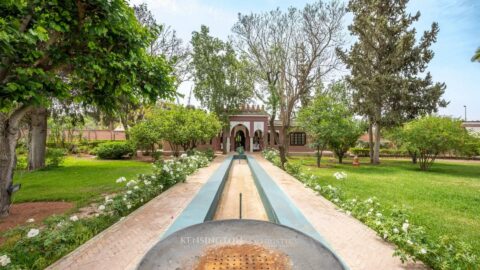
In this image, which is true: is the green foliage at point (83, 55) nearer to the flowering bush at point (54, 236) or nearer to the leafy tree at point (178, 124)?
the flowering bush at point (54, 236)

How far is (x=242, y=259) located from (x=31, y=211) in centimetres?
682

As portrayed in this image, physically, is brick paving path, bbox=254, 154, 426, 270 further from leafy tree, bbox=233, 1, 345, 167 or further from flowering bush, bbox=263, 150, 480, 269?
leafy tree, bbox=233, 1, 345, 167

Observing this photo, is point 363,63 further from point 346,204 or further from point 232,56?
point 346,204

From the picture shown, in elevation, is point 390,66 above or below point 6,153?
above

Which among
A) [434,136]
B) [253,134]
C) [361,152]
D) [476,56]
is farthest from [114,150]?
[476,56]

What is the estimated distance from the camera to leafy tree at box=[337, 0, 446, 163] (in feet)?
67.2

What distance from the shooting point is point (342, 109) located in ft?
57.9

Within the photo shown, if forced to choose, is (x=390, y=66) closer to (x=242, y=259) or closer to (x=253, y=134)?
(x=253, y=134)

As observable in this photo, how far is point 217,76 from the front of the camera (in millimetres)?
26266

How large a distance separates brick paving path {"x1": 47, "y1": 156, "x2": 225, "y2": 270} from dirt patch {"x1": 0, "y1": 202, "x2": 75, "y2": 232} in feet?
7.86

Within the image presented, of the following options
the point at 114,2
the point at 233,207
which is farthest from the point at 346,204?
the point at 114,2

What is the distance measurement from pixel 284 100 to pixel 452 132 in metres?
12.0

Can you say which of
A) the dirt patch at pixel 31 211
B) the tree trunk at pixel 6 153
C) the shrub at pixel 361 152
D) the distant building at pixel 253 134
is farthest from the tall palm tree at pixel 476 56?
the tree trunk at pixel 6 153

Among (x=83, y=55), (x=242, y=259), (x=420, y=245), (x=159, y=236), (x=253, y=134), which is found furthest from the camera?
(x=253, y=134)
